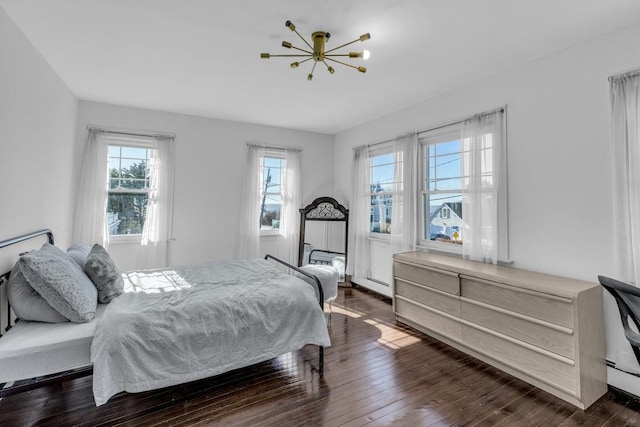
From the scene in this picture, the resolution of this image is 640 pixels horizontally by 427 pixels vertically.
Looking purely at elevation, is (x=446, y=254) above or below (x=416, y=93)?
below

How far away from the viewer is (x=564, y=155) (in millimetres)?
2484

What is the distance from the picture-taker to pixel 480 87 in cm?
314

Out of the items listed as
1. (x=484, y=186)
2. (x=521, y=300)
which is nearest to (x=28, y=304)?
(x=521, y=300)

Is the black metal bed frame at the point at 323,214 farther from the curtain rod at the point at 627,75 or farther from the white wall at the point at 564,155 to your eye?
the curtain rod at the point at 627,75

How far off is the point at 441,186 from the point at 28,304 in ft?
12.6

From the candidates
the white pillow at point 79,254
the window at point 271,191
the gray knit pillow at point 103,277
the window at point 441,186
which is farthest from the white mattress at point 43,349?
the window at point 441,186

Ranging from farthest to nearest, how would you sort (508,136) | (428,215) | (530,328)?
(428,215), (508,136), (530,328)

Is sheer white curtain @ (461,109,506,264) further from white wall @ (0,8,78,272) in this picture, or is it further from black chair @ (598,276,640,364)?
white wall @ (0,8,78,272)

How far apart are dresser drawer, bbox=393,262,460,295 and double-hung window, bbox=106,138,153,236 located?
3.53 meters

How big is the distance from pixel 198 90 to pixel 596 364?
14.5 ft

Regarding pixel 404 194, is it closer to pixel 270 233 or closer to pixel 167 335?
pixel 270 233

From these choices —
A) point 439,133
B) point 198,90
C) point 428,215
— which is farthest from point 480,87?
point 198,90

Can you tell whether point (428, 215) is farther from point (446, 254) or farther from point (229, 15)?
point (229, 15)

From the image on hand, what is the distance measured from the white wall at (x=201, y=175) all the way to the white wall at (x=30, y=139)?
2.40 feet
